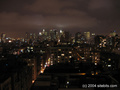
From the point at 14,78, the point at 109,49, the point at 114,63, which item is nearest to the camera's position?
the point at 14,78

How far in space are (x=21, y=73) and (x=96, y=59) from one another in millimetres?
12940

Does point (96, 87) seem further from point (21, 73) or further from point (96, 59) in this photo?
point (96, 59)

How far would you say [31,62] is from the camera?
1154 centimetres

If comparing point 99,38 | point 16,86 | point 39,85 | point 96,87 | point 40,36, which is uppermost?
point 40,36

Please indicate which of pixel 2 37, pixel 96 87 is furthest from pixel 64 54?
pixel 2 37

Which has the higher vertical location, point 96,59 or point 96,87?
point 96,87

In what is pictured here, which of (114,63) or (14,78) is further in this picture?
(114,63)

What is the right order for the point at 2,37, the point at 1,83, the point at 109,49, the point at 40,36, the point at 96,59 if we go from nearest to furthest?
the point at 1,83, the point at 96,59, the point at 109,49, the point at 2,37, the point at 40,36

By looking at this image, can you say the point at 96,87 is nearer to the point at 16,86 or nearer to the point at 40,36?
the point at 16,86

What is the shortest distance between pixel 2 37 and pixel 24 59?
48.6 metres

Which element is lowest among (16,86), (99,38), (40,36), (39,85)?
(16,86)

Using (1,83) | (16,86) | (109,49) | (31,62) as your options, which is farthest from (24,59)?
(109,49)

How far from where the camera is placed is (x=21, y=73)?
22.2 ft

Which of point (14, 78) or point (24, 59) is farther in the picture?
point (24, 59)
